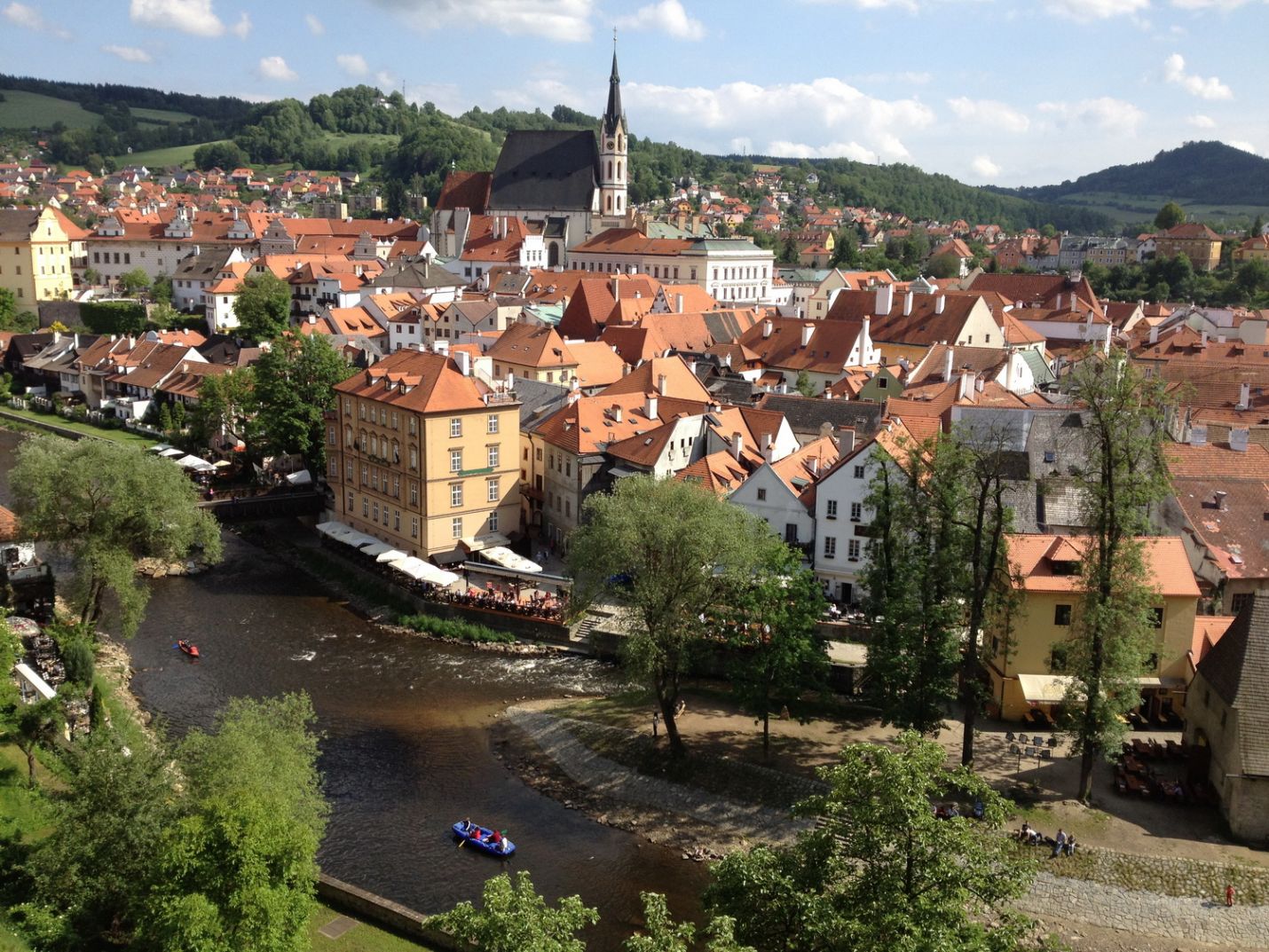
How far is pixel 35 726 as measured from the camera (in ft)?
86.1

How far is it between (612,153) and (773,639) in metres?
96.3

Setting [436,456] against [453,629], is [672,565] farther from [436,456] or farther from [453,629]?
[436,456]

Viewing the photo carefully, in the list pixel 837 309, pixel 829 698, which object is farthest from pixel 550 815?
pixel 837 309

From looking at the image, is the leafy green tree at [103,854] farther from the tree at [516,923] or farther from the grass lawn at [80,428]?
the grass lawn at [80,428]

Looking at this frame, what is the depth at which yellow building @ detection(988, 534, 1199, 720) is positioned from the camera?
2906 centimetres

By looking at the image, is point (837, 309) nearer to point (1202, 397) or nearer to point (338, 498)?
point (1202, 397)

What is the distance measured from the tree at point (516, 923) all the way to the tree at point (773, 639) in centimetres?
1263

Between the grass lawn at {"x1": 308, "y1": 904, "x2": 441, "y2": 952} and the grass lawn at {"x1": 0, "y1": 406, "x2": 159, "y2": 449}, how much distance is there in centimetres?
4580

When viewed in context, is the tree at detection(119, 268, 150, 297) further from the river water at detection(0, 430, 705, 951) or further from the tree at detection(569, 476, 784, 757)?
the tree at detection(569, 476, 784, 757)

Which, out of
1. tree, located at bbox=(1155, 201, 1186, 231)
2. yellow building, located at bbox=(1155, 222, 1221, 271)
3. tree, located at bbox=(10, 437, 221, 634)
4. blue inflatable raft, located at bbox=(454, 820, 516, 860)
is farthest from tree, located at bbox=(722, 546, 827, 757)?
tree, located at bbox=(1155, 201, 1186, 231)

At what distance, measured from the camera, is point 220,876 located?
1742 centimetres

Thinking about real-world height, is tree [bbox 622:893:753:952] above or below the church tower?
below

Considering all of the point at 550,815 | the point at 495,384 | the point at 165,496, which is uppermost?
the point at 495,384

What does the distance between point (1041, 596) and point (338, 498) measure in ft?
98.9
